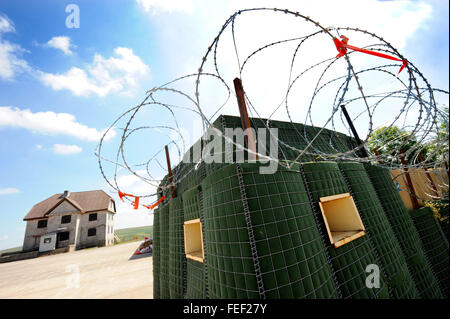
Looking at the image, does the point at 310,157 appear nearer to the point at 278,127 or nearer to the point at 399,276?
the point at 278,127

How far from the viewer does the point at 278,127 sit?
10.8m

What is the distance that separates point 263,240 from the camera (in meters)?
4.11

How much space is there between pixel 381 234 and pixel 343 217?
1.44 meters

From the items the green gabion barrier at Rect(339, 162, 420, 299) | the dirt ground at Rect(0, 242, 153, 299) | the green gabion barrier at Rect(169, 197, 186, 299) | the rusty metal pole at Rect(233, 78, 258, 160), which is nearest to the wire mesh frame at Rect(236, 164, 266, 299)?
the rusty metal pole at Rect(233, 78, 258, 160)

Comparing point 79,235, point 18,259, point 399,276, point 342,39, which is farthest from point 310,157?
point 18,259

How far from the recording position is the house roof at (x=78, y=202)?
38188 mm

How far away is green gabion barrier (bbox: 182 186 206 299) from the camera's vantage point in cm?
618

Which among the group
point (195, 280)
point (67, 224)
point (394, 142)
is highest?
point (67, 224)

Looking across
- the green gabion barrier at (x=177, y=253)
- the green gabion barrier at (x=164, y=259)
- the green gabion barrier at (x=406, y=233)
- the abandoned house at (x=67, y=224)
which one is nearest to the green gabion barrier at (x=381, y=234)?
the green gabion barrier at (x=406, y=233)

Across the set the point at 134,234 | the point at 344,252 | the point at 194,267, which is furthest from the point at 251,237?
Answer: the point at 134,234

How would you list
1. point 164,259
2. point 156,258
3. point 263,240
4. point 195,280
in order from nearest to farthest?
point 263,240 → point 195,280 → point 164,259 → point 156,258

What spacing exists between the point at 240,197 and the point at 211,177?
130cm

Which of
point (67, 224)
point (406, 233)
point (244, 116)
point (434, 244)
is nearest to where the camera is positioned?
point (244, 116)

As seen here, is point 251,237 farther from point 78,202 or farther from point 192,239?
point 78,202
